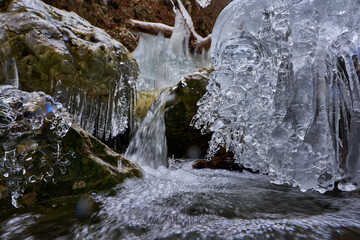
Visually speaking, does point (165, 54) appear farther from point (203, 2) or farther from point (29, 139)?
point (29, 139)

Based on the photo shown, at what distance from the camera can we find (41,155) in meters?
1.72

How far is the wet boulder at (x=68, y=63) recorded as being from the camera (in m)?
3.19

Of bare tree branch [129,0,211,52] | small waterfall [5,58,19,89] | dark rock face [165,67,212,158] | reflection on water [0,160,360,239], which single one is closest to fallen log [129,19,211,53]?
bare tree branch [129,0,211,52]

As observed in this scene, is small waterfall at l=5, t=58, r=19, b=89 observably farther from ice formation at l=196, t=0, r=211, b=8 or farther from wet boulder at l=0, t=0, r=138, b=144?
ice formation at l=196, t=0, r=211, b=8

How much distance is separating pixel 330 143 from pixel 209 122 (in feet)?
5.11

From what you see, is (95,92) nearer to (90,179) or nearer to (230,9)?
(90,179)

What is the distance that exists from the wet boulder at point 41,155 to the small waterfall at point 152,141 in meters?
1.73

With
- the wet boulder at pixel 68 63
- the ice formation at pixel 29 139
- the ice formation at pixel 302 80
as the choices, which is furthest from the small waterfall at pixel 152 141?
the ice formation at pixel 302 80

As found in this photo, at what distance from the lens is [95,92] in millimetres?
3838

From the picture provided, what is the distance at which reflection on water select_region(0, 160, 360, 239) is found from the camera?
117 centimetres

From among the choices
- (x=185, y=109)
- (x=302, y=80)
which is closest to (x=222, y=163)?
(x=185, y=109)

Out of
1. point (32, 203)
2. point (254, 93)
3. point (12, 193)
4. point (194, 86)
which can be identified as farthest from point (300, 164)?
point (194, 86)

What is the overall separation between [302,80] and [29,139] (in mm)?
2198

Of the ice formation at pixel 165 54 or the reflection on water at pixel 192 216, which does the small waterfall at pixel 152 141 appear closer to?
the reflection on water at pixel 192 216
